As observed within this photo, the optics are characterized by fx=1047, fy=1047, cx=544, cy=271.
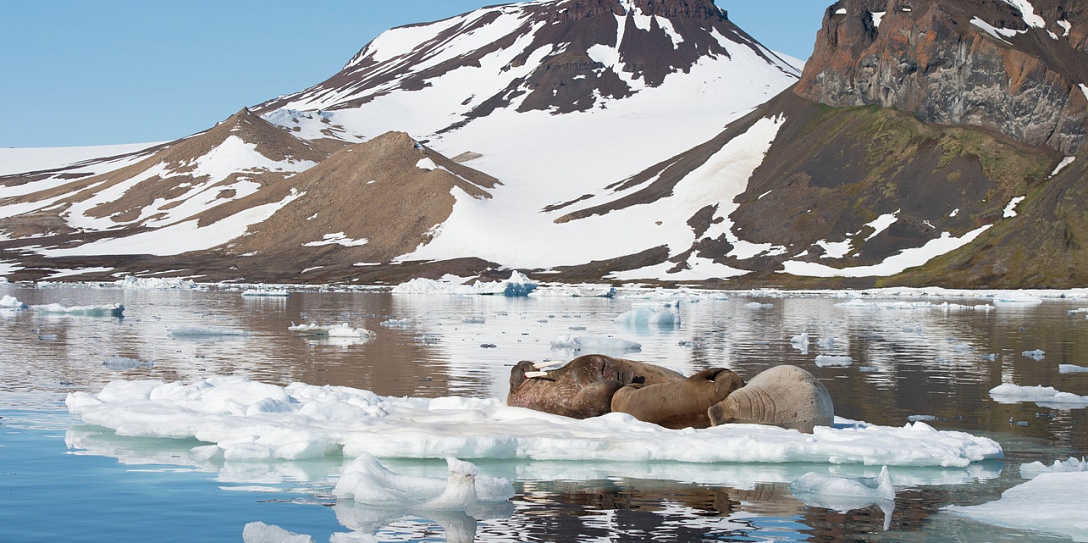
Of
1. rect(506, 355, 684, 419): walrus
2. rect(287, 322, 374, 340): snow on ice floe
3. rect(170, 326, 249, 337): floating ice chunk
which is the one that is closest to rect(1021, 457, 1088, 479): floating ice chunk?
rect(506, 355, 684, 419): walrus

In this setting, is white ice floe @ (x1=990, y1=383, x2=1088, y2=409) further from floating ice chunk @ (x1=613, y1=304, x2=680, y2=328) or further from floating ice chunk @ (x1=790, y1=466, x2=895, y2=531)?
floating ice chunk @ (x1=613, y1=304, x2=680, y2=328)

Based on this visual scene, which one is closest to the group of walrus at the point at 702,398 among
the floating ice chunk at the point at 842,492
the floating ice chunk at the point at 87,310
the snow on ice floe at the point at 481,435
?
the snow on ice floe at the point at 481,435

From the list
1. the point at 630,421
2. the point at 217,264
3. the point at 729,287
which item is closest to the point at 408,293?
the point at 729,287

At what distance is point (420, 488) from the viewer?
13.9 m

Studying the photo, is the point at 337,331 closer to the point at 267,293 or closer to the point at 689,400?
the point at 689,400

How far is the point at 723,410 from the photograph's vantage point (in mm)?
19188

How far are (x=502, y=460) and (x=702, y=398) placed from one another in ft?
14.5

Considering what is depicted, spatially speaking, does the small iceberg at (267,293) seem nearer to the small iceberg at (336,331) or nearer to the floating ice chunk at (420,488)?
the small iceberg at (336,331)

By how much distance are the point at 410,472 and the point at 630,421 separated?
489 cm

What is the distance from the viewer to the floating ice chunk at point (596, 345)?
39812mm

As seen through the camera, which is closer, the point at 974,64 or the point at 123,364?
the point at 123,364

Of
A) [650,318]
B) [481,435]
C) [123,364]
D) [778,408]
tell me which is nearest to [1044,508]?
[778,408]

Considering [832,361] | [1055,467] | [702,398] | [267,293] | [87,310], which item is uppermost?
[267,293]

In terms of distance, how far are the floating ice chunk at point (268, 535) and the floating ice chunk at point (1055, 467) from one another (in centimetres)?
1120
